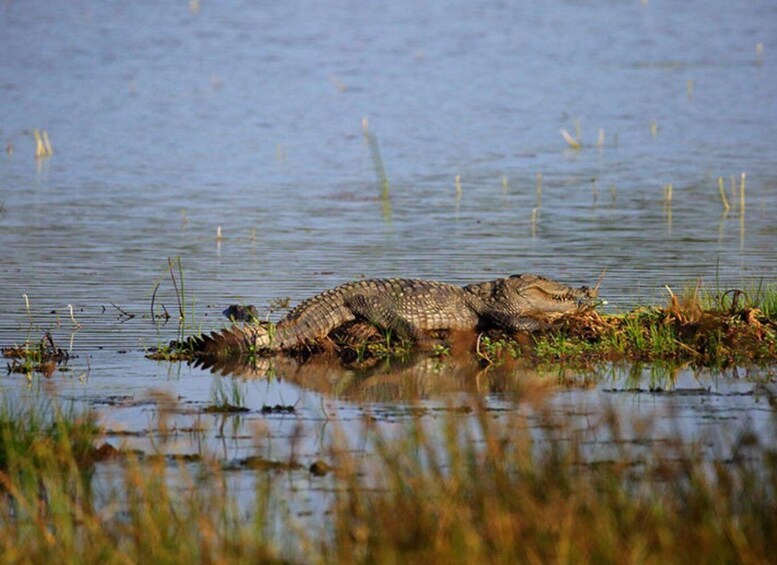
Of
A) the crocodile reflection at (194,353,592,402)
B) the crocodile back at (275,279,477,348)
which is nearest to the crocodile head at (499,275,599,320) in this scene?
the crocodile back at (275,279,477,348)

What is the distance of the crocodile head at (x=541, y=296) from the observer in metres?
13.7

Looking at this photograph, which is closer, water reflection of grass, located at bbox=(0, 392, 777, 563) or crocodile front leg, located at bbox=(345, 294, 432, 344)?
water reflection of grass, located at bbox=(0, 392, 777, 563)

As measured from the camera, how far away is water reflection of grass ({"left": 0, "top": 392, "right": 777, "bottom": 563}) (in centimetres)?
671

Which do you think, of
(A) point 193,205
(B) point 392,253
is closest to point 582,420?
(B) point 392,253

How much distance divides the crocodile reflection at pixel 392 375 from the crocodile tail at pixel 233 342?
0.40 feet

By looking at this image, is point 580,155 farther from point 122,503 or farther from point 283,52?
point 122,503

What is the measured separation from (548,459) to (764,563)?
1.51 metres

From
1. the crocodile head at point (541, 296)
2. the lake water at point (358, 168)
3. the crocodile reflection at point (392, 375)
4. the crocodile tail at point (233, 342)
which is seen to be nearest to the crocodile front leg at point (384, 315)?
the crocodile reflection at point (392, 375)

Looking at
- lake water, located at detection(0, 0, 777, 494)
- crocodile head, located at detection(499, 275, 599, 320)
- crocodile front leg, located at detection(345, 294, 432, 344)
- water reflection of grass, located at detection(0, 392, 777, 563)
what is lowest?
water reflection of grass, located at detection(0, 392, 777, 563)

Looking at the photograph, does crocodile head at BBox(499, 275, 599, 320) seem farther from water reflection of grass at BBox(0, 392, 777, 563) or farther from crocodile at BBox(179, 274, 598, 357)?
water reflection of grass at BBox(0, 392, 777, 563)

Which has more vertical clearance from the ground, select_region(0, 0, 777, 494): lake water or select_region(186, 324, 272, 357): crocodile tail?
select_region(0, 0, 777, 494): lake water

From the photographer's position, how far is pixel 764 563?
21.5 feet

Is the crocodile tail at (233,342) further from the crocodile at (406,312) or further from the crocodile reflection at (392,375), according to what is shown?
the crocodile reflection at (392,375)

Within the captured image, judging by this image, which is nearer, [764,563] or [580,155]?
[764,563]
